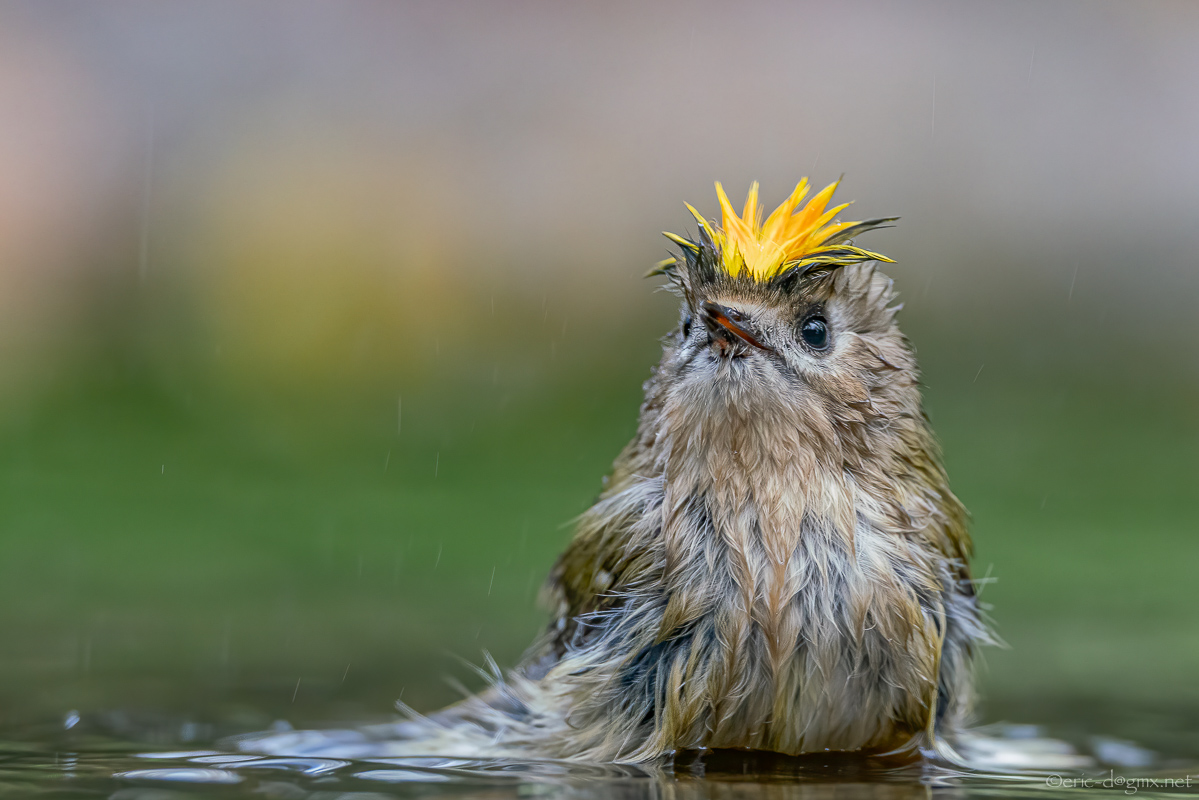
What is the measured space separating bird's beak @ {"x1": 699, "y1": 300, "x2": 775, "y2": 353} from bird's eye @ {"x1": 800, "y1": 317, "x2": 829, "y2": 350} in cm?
20

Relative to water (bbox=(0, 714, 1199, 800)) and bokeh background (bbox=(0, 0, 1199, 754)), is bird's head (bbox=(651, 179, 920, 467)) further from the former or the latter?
bokeh background (bbox=(0, 0, 1199, 754))

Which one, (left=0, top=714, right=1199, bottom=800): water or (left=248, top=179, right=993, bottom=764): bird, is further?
(left=248, top=179, right=993, bottom=764): bird

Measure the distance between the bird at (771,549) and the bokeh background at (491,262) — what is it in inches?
128

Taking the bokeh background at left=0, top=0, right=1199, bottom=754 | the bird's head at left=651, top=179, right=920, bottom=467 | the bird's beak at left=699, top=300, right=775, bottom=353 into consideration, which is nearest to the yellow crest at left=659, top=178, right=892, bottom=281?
the bird's head at left=651, top=179, right=920, bottom=467

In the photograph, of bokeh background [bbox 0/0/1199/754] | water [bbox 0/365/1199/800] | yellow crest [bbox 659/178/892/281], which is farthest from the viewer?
bokeh background [bbox 0/0/1199/754]

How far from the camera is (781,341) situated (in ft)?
11.5

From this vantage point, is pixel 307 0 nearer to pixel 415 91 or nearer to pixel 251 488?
pixel 415 91

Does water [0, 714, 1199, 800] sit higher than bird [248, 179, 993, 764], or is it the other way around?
bird [248, 179, 993, 764]

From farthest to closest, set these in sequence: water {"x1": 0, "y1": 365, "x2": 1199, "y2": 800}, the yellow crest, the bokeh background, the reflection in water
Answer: the bokeh background
the yellow crest
water {"x1": 0, "y1": 365, "x2": 1199, "y2": 800}
the reflection in water

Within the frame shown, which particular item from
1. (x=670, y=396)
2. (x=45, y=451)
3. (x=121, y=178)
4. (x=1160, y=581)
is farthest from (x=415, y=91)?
(x=670, y=396)

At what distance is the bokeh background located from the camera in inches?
317

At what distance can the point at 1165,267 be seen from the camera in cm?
1166

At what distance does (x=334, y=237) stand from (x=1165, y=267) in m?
7.38

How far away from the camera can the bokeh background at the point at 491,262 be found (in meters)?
8.05
